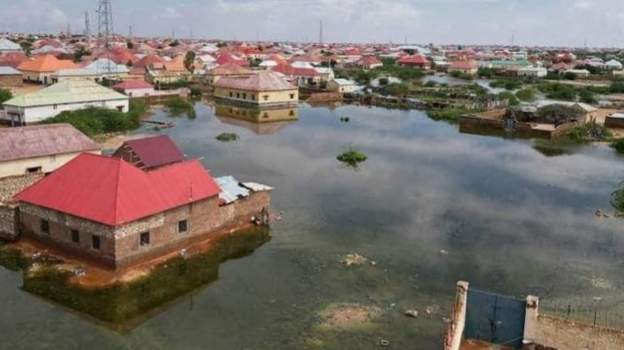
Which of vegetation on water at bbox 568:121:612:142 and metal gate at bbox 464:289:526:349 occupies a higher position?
vegetation on water at bbox 568:121:612:142

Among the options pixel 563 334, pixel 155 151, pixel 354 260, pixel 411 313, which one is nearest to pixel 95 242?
pixel 155 151

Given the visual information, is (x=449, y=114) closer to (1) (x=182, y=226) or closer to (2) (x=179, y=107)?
(2) (x=179, y=107)

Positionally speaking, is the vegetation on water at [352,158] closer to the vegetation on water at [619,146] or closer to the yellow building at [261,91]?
the vegetation on water at [619,146]

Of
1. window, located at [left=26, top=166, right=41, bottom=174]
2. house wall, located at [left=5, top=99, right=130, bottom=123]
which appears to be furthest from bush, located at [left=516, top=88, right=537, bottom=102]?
window, located at [left=26, top=166, right=41, bottom=174]

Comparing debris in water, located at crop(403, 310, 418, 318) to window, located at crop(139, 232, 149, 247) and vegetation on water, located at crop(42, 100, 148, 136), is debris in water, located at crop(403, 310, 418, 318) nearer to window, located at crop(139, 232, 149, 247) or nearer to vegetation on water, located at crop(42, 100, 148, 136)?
window, located at crop(139, 232, 149, 247)

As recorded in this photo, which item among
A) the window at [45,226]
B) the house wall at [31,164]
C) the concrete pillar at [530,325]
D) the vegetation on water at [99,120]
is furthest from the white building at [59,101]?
the concrete pillar at [530,325]

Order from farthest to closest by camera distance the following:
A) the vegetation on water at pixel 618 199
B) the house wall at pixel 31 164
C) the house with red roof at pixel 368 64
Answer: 1. the house with red roof at pixel 368 64
2. the vegetation on water at pixel 618 199
3. the house wall at pixel 31 164

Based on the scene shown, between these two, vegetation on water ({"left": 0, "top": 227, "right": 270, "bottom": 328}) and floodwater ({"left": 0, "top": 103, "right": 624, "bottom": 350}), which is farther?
vegetation on water ({"left": 0, "top": 227, "right": 270, "bottom": 328})
